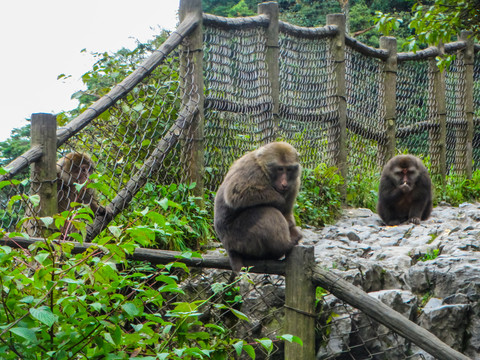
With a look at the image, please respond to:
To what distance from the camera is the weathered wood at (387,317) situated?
120 inches

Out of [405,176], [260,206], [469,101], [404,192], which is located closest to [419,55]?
[469,101]

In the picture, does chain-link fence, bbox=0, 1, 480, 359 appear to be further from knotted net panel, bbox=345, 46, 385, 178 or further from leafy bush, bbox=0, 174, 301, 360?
leafy bush, bbox=0, 174, 301, 360

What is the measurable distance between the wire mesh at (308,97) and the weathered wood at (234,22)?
0.60m

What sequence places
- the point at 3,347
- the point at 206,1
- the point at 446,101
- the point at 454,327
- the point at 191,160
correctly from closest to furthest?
1. the point at 3,347
2. the point at 454,327
3. the point at 191,160
4. the point at 446,101
5. the point at 206,1

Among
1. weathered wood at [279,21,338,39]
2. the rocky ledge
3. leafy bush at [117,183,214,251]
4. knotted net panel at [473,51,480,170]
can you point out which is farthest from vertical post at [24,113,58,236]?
knotted net panel at [473,51,480,170]

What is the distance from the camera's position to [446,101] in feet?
34.9

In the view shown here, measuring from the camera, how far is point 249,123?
22.1 ft

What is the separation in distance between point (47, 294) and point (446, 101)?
9.40m

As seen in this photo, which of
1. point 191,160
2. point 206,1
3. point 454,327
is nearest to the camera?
point 454,327

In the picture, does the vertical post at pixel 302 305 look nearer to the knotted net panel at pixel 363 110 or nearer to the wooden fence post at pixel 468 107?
the knotted net panel at pixel 363 110

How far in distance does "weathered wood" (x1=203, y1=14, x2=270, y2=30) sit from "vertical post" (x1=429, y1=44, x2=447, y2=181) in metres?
4.39

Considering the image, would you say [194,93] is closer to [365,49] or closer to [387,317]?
[387,317]

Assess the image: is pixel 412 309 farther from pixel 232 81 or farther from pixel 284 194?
pixel 232 81

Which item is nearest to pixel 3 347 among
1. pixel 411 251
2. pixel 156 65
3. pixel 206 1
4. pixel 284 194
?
pixel 284 194
